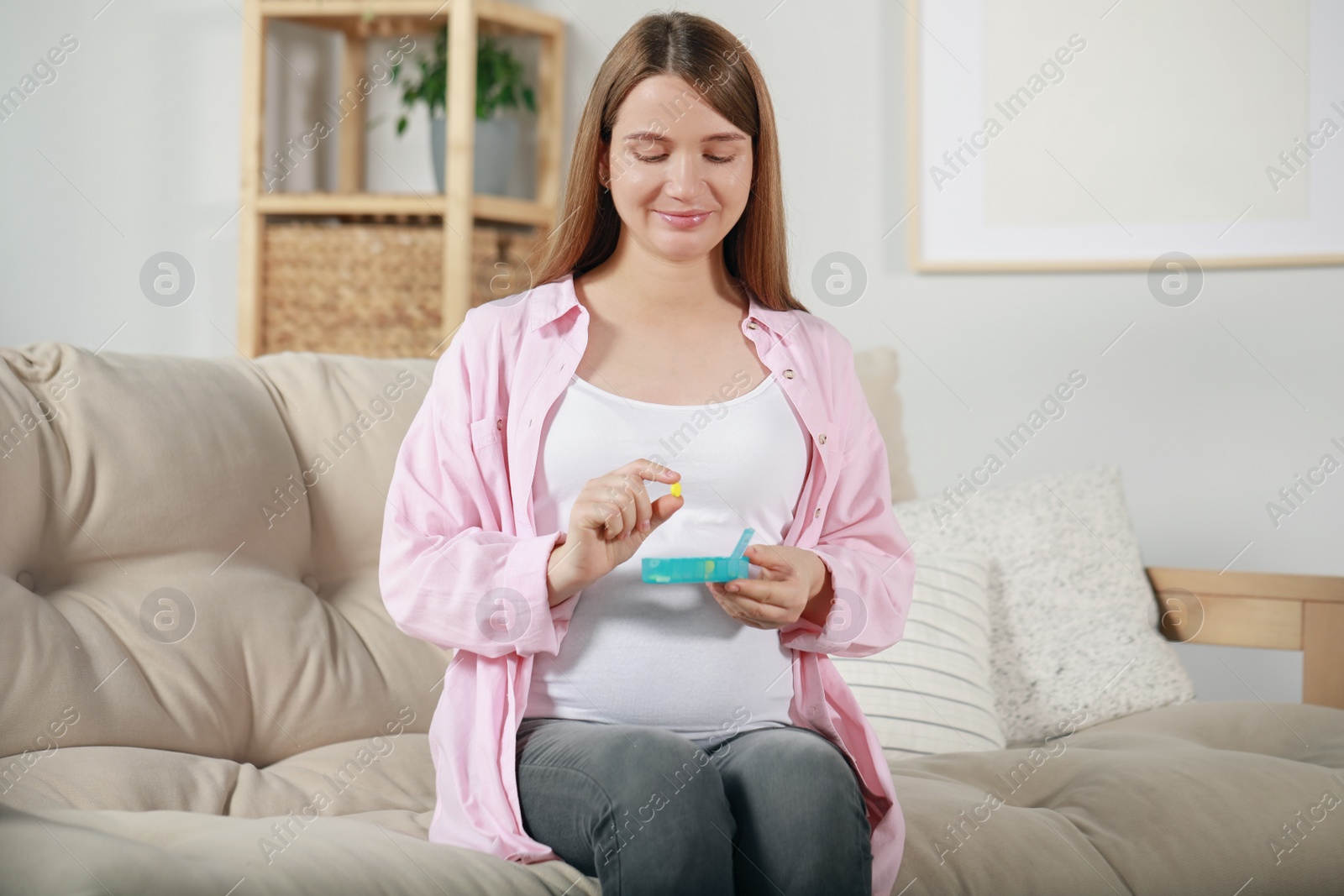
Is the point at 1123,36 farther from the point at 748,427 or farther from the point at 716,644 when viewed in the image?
the point at 716,644

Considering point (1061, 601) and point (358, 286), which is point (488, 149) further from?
point (1061, 601)

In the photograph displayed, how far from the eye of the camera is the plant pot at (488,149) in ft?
7.77

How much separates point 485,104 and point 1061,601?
1.47 m

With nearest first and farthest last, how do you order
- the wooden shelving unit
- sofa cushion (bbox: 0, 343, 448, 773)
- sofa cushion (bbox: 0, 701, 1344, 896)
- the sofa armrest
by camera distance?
sofa cushion (bbox: 0, 701, 1344, 896) < sofa cushion (bbox: 0, 343, 448, 773) < the sofa armrest < the wooden shelving unit

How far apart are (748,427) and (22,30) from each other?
5.38 feet

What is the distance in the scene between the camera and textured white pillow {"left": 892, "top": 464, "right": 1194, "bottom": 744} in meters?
1.64

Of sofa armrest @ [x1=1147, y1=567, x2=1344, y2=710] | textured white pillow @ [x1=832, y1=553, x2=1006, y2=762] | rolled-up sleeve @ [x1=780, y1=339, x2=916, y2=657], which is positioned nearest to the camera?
rolled-up sleeve @ [x1=780, y1=339, x2=916, y2=657]

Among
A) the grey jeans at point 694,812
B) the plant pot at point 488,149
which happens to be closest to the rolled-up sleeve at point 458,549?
the grey jeans at point 694,812

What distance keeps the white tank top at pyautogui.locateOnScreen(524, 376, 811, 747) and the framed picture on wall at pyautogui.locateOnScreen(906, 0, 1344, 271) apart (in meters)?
1.29

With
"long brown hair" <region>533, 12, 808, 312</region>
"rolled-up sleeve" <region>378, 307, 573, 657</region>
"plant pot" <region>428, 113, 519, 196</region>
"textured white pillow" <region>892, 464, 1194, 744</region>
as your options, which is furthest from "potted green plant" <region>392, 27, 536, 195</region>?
"rolled-up sleeve" <region>378, 307, 573, 657</region>

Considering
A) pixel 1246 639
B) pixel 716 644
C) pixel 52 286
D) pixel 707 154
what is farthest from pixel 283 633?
pixel 1246 639

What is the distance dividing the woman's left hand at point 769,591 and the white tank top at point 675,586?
48 mm

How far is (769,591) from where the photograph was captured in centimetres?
96

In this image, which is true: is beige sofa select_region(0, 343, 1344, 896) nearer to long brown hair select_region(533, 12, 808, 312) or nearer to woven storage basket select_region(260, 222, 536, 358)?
long brown hair select_region(533, 12, 808, 312)
